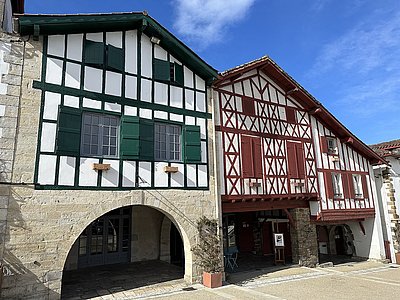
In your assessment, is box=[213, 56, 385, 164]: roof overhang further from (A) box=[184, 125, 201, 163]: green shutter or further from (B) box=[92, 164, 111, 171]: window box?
(B) box=[92, 164, 111, 171]: window box

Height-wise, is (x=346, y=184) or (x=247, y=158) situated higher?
(x=247, y=158)

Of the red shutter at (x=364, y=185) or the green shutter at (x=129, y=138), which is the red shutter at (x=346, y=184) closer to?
the red shutter at (x=364, y=185)

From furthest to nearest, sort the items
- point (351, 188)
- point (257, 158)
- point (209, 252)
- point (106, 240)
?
point (351, 188) → point (106, 240) → point (257, 158) → point (209, 252)

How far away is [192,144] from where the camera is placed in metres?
8.40

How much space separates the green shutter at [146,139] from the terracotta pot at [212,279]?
11.2 ft

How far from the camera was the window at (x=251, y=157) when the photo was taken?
950 centimetres

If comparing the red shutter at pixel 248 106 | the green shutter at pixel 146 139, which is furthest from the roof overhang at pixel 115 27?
the green shutter at pixel 146 139

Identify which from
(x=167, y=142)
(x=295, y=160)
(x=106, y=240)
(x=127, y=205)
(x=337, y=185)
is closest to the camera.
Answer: (x=127, y=205)

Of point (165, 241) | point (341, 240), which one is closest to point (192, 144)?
point (165, 241)

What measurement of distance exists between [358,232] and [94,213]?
11632 mm

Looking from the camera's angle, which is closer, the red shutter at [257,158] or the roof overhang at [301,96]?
the red shutter at [257,158]

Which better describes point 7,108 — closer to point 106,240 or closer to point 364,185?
point 106,240

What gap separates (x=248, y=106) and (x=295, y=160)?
2.69m

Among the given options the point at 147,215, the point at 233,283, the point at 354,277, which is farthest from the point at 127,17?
the point at 354,277
